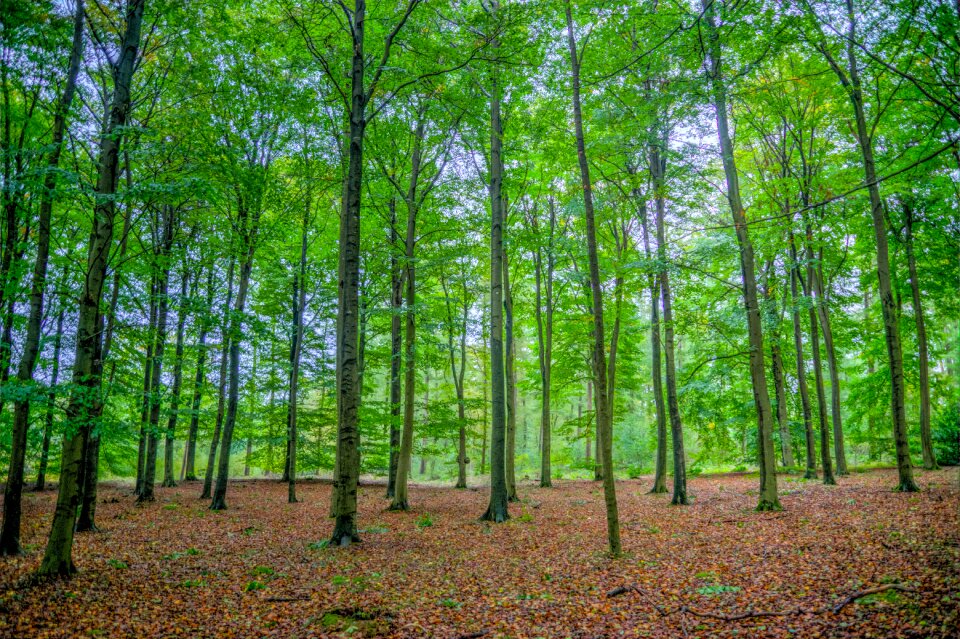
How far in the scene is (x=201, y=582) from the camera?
613 cm

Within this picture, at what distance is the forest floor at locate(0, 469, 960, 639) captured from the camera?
14.8ft

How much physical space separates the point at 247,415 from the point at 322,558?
1189 cm

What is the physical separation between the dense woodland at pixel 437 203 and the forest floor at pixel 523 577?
0.84 meters

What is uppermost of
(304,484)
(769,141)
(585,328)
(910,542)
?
(769,141)

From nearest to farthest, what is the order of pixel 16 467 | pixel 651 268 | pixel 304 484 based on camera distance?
pixel 16 467
pixel 651 268
pixel 304 484

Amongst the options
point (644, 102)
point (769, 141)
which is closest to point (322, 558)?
point (644, 102)

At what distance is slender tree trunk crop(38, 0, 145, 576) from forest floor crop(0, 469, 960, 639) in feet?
1.74

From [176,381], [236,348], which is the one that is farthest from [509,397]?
[176,381]

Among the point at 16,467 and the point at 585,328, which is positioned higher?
the point at 585,328

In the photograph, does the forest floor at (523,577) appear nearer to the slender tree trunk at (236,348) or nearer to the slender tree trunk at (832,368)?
the slender tree trunk at (236,348)

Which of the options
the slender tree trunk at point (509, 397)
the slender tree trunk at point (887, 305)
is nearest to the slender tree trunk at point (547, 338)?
the slender tree trunk at point (509, 397)

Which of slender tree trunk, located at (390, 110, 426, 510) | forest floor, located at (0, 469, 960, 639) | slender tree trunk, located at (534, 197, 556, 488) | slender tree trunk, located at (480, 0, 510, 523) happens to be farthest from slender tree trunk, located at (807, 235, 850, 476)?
slender tree trunk, located at (390, 110, 426, 510)

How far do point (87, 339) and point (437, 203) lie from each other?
941 centimetres

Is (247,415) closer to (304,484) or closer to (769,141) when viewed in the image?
(304,484)
